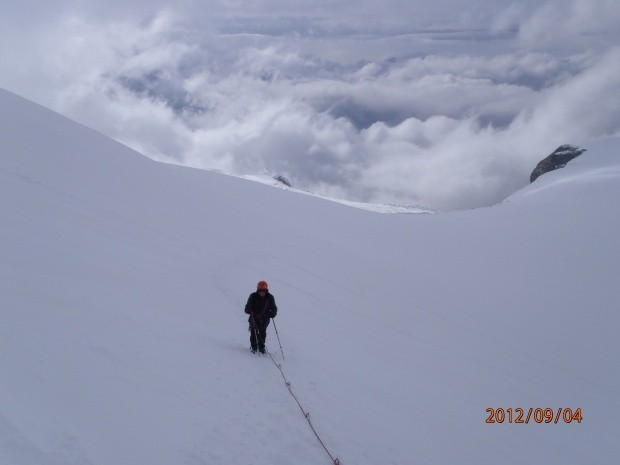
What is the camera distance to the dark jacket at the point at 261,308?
8.62 meters

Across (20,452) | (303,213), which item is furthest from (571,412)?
(303,213)

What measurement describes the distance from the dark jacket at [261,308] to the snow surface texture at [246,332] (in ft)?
2.31

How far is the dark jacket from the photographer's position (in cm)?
862

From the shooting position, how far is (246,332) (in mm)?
9586

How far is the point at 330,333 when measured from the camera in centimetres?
1156

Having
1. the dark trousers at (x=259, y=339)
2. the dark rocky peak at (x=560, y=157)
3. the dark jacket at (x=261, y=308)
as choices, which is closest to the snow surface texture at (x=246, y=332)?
the dark trousers at (x=259, y=339)

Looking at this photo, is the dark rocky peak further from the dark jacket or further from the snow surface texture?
the dark jacket

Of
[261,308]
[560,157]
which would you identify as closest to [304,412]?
[261,308]

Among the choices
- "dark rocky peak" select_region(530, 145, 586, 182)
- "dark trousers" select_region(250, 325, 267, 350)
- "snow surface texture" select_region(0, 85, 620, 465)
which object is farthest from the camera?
"dark rocky peak" select_region(530, 145, 586, 182)

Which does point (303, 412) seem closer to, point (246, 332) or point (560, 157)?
point (246, 332)

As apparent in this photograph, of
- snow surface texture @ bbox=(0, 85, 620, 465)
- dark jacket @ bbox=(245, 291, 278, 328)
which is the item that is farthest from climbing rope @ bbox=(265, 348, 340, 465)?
dark jacket @ bbox=(245, 291, 278, 328)

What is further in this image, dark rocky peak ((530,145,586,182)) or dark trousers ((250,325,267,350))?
dark rocky peak ((530,145,586,182))

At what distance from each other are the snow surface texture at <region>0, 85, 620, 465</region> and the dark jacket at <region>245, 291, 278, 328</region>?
0.71 meters

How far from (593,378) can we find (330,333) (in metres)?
8.11
